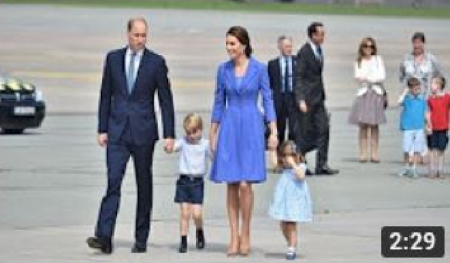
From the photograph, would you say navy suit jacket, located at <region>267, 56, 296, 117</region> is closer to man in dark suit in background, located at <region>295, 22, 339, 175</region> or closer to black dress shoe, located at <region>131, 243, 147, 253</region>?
man in dark suit in background, located at <region>295, 22, 339, 175</region>

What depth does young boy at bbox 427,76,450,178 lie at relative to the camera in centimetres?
2200

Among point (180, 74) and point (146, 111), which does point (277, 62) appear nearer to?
point (146, 111)

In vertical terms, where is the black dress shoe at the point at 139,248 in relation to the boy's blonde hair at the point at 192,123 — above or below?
below

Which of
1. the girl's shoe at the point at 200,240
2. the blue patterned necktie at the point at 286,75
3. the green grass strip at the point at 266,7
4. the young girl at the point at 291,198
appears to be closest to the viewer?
the young girl at the point at 291,198

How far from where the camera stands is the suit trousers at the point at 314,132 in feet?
72.3

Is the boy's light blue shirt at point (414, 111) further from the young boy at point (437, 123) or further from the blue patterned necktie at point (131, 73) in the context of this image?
the blue patterned necktie at point (131, 73)

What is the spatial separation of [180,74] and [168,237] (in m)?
33.2

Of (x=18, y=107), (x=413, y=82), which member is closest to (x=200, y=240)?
(x=413, y=82)

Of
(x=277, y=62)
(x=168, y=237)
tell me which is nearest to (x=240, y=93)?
(x=168, y=237)

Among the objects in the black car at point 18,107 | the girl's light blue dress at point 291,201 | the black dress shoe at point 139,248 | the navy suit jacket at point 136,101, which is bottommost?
the black dress shoe at point 139,248

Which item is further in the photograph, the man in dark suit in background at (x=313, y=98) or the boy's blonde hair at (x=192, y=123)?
the man in dark suit in background at (x=313, y=98)

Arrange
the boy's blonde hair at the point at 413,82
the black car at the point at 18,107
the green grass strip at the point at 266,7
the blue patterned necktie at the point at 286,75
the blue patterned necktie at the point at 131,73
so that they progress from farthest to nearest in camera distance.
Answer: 1. the green grass strip at the point at 266,7
2. the black car at the point at 18,107
3. the blue patterned necktie at the point at 286,75
4. the boy's blonde hair at the point at 413,82
5. the blue patterned necktie at the point at 131,73

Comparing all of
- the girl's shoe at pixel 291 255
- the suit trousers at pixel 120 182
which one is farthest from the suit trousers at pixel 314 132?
the girl's shoe at pixel 291 255

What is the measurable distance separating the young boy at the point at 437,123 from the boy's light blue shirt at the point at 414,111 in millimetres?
116
